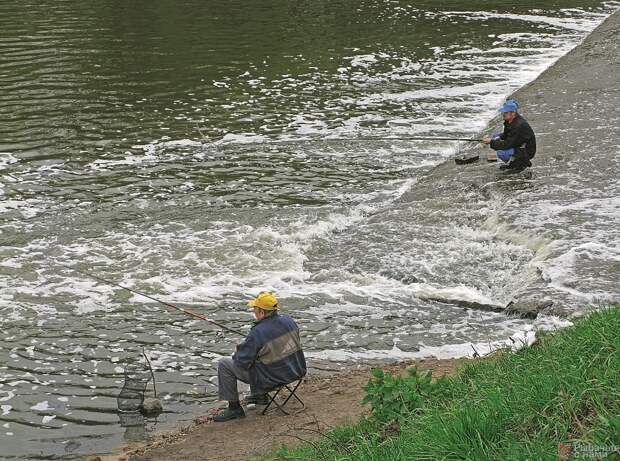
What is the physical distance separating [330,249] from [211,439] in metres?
6.41

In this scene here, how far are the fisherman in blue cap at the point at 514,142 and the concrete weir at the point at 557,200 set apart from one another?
0.32 meters

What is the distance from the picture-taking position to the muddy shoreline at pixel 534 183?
363 inches

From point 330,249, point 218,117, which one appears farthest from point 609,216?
point 218,117

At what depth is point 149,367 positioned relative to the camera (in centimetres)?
1099

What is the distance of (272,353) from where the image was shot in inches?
383

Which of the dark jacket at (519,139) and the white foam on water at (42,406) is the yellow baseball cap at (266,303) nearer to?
the white foam on water at (42,406)

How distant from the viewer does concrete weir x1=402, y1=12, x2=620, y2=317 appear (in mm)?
12461

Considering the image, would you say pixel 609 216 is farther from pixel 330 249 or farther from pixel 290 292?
pixel 290 292

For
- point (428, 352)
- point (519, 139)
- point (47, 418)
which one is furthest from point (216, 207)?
point (47, 418)

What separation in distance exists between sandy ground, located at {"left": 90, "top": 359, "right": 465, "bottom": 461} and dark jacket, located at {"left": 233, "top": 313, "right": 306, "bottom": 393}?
43 cm

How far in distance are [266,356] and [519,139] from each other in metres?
9.45

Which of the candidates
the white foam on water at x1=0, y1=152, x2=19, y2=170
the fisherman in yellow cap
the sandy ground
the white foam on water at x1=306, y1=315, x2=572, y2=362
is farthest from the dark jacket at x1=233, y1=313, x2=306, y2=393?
the white foam on water at x1=0, y1=152, x2=19, y2=170

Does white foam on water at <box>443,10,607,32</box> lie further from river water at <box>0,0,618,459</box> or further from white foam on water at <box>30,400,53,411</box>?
white foam on water at <box>30,400,53,411</box>

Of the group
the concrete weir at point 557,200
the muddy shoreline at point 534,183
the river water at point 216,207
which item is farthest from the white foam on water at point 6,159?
the muddy shoreline at point 534,183
